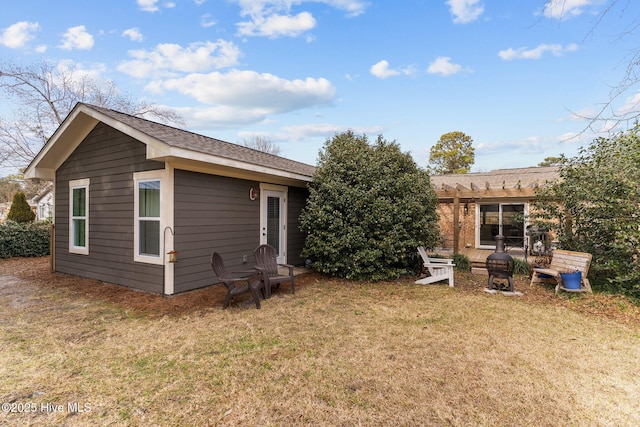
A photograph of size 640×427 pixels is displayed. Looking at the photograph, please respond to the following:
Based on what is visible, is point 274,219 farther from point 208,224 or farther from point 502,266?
point 502,266

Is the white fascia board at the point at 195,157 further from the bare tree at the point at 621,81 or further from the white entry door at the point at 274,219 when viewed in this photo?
the bare tree at the point at 621,81

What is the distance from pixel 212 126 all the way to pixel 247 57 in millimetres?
14712

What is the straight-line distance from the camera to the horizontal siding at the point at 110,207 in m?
5.63

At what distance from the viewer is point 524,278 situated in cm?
713

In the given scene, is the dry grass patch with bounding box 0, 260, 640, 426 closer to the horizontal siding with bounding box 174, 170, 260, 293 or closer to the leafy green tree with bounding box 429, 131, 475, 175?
the horizontal siding with bounding box 174, 170, 260, 293

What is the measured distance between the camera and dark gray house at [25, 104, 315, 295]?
5.21m

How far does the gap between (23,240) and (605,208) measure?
15274 mm

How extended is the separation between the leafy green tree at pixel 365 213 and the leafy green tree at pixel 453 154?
74.4 ft

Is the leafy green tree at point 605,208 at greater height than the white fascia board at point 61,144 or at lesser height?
lesser

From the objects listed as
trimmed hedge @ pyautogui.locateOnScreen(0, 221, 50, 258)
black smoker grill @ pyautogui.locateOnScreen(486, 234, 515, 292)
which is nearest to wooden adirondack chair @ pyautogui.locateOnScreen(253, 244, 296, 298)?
black smoker grill @ pyautogui.locateOnScreen(486, 234, 515, 292)

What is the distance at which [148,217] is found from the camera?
548 centimetres

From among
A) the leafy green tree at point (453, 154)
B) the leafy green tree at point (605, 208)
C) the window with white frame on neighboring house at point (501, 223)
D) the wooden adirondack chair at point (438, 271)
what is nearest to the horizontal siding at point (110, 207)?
the wooden adirondack chair at point (438, 271)

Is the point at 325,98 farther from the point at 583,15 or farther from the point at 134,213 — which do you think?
the point at 583,15

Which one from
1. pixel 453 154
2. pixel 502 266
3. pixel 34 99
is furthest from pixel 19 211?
pixel 453 154
